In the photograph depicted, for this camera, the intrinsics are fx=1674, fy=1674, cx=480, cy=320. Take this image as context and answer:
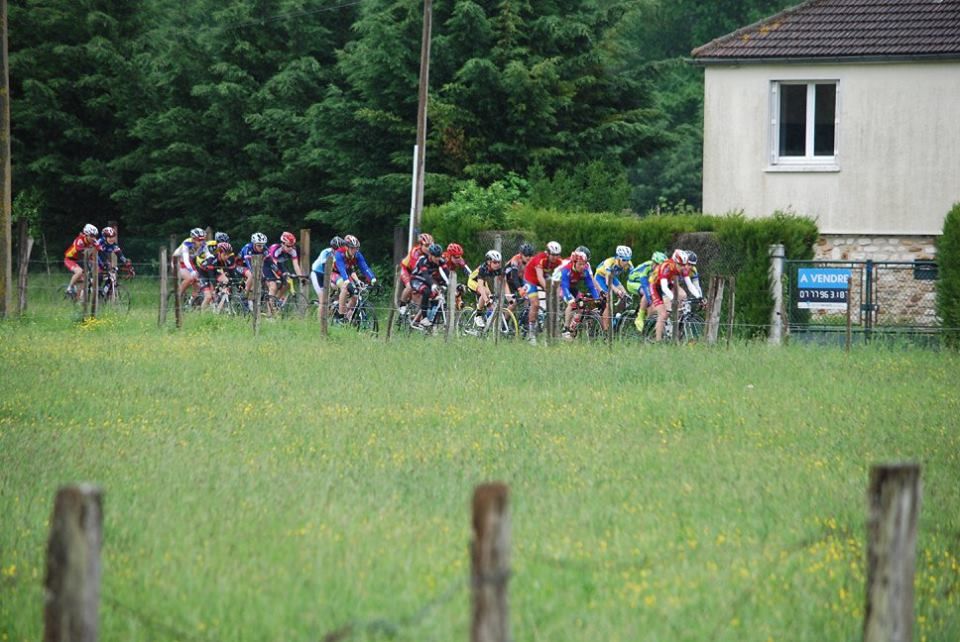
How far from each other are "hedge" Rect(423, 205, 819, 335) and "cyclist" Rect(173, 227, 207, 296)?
15.2ft

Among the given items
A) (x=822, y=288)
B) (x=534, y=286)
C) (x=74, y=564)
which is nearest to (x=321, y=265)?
(x=534, y=286)

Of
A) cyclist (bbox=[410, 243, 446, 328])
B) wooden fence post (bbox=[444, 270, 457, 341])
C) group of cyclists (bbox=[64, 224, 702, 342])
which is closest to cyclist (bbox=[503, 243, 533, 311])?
group of cyclists (bbox=[64, 224, 702, 342])

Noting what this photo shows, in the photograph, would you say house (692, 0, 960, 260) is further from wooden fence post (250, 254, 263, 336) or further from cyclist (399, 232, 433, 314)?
wooden fence post (250, 254, 263, 336)

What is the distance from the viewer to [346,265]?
27344mm

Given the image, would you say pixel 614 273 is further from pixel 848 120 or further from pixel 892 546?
pixel 892 546

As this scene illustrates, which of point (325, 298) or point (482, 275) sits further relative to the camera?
point (482, 275)

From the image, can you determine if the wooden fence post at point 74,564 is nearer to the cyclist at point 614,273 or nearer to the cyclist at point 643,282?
the cyclist at point 643,282

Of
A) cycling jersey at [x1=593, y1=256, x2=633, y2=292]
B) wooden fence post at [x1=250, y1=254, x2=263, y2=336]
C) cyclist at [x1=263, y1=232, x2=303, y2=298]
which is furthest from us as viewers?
cyclist at [x1=263, y1=232, x2=303, y2=298]

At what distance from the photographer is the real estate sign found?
24781 millimetres

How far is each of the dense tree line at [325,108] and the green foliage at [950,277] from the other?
11.7 m

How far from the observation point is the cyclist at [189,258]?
94.8 feet

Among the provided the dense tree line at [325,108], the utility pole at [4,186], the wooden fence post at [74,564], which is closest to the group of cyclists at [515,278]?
the utility pole at [4,186]

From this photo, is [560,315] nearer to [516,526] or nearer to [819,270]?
[819,270]

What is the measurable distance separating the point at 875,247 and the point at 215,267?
1247cm
